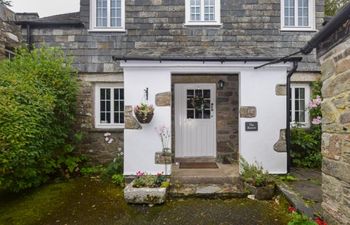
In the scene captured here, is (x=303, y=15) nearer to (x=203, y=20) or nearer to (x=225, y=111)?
(x=203, y=20)

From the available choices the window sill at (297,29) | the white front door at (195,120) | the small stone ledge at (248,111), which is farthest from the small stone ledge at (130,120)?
the window sill at (297,29)

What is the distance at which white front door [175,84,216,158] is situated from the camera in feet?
26.0

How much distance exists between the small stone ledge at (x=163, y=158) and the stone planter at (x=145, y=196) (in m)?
0.92

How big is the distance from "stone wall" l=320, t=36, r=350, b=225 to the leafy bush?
3.77 metres

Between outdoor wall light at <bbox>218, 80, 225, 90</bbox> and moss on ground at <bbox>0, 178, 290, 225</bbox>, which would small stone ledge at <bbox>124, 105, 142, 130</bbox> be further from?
outdoor wall light at <bbox>218, 80, 225, 90</bbox>

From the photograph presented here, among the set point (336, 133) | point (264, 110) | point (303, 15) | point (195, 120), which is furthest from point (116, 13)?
point (336, 133)

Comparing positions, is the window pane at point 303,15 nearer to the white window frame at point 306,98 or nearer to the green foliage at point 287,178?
the white window frame at point 306,98

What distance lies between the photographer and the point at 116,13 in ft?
25.3

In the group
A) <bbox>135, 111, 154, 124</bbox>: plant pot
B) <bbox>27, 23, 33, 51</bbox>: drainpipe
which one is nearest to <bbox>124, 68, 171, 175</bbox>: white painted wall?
<bbox>135, 111, 154, 124</bbox>: plant pot

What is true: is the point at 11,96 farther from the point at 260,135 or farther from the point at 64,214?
the point at 260,135

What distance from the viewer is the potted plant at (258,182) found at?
5.13 m

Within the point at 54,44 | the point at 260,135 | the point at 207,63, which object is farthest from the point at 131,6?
the point at 260,135

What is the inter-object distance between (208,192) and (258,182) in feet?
3.36

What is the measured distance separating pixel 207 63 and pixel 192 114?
2500 mm
